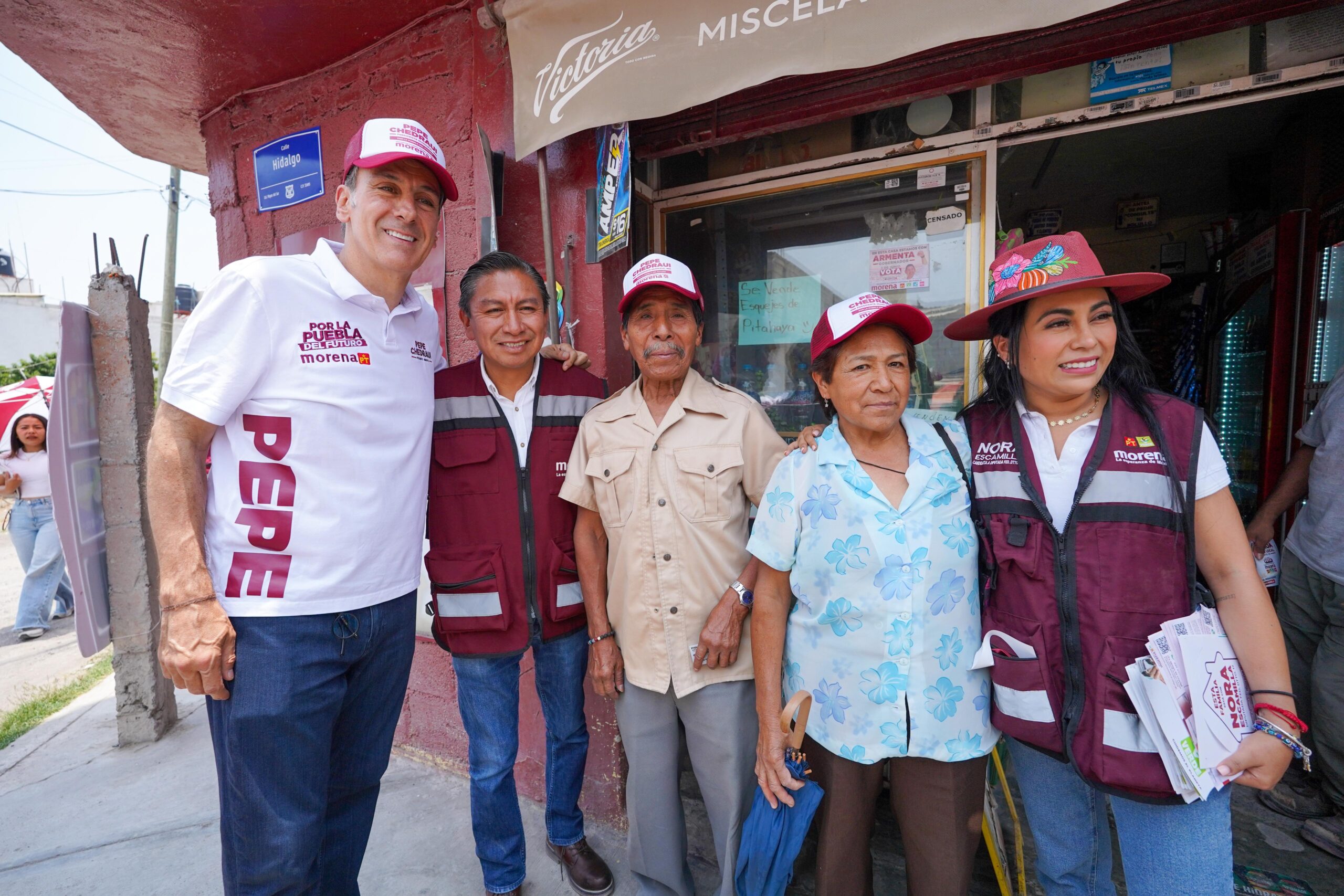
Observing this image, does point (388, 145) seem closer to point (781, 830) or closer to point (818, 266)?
point (818, 266)

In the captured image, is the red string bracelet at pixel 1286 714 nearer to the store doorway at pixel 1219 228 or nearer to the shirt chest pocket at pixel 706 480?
the shirt chest pocket at pixel 706 480

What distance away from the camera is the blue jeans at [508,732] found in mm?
2188

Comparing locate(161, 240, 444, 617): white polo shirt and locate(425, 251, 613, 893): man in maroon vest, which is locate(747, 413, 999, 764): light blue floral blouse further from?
locate(161, 240, 444, 617): white polo shirt

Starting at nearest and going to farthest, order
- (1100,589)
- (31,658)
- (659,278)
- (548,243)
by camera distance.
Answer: (1100,589) < (659,278) < (548,243) < (31,658)

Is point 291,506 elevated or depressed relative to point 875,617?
elevated

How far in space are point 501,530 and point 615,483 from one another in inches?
17.0

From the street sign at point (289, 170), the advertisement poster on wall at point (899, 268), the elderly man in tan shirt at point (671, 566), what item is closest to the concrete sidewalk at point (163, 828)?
the elderly man in tan shirt at point (671, 566)

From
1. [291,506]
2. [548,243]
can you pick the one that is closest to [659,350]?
[548,243]

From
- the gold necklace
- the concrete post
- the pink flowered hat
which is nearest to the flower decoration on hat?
the pink flowered hat

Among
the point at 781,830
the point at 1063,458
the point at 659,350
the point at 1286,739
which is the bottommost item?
the point at 781,830

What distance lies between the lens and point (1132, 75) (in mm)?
2271

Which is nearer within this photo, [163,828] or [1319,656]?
[1319,656]

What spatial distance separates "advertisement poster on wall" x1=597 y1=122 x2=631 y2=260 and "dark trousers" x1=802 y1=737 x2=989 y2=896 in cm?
191

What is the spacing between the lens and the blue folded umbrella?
5.58 feet
